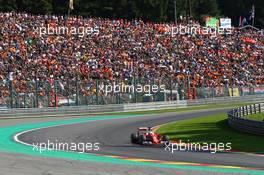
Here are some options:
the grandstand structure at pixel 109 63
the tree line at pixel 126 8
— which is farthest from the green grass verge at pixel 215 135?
the tree line at pixel 126 8

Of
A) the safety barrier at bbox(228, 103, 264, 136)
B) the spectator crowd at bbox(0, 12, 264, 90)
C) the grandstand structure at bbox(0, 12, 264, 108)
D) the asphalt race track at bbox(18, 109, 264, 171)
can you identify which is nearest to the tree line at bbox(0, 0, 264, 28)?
the spectator crowd at bbox(0, 12, 264, 90)

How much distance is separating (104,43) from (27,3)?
1934 centimetres

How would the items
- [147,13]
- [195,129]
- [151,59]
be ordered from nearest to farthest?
1. [195,129]
2. [151,59]
3. [147,13]

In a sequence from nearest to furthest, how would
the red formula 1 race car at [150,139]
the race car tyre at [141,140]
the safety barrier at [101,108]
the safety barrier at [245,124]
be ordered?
the red formula 1 race car at [150,139] → the race car tyre at [141,140] → the safety barrier at [245,124] → the safety barrier at [101,108]

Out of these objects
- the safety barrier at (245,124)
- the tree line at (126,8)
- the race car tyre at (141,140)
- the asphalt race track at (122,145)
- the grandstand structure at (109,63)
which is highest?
the tree line at (126,8)

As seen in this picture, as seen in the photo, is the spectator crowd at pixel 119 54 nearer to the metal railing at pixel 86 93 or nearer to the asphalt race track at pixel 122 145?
the metal railing at pixel 86 93

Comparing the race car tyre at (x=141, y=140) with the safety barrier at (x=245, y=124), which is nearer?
the race car tyre at (x=141, y=140)

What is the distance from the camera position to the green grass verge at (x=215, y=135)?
18.2 meters

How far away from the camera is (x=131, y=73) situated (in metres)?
44.9

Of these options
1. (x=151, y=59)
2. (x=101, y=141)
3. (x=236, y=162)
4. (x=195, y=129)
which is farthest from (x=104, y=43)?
(x=236, y=162)

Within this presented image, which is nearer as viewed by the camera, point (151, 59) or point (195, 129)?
point (195, 129)

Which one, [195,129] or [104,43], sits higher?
[104,43]

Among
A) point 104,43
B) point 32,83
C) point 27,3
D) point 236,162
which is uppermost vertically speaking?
point 27,3

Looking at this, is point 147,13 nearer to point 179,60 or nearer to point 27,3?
point 27,3
